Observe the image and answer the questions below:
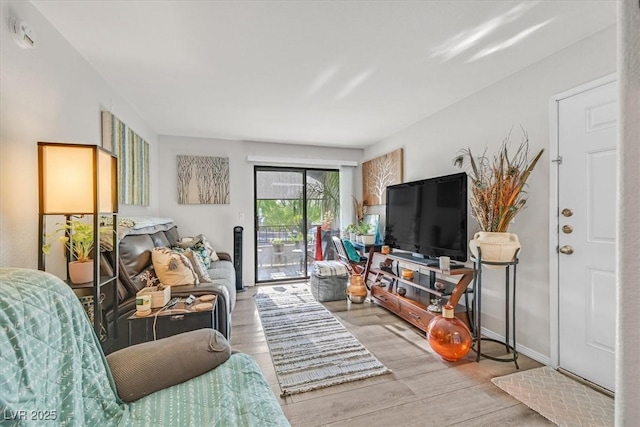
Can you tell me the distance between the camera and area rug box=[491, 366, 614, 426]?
154 cm

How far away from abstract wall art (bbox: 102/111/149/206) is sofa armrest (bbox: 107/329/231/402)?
189 cm

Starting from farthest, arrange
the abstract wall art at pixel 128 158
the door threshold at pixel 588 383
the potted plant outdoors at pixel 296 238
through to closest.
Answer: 1. the potted plant outdoors at pixel 296 238
2. the abstract wall art at pixel 128 158
3. the door threshold at pixel 588 383

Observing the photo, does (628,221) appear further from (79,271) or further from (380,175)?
(380,175)

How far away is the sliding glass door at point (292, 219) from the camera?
4555 mm

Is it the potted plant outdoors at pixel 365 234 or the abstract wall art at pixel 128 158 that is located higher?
the abstract wall art at pixel 128 158

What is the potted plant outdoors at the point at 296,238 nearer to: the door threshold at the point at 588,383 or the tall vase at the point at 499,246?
the tall vase at the point at 499,246

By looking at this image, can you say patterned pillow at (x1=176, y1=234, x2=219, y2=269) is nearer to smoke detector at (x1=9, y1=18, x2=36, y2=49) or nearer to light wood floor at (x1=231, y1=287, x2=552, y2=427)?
light wood floor at (x1=231, y1=287, x2=552, y2=427)

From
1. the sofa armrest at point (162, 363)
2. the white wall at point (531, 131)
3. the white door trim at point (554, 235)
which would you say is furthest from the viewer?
the white door trim at point (554, 235)

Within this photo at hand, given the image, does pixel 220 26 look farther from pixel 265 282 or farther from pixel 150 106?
pixel 265 282

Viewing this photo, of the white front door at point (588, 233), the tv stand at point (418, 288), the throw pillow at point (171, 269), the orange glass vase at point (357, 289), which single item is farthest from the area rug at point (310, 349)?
the white front door at point (588, 233)

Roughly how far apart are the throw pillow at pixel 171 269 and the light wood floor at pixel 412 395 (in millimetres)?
753

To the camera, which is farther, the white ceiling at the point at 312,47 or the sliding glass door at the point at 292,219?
the sliding glass door at the point at 292,219

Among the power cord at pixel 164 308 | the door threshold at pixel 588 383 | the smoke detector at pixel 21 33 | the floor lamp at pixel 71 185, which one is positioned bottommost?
the door threshold at pixel 588 383

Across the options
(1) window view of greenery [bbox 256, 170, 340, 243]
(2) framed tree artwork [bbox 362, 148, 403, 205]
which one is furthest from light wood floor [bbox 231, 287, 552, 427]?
(1) window view of greenery [bbox 256, 170, 340, 243]
